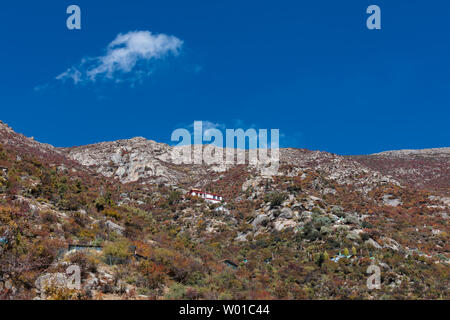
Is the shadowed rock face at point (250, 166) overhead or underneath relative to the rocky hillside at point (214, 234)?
overhead

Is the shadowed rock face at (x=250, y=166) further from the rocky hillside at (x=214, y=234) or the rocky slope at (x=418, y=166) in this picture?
the rocky hillside at (x=214, y=234)

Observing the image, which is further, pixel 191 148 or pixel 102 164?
pixel 191 148

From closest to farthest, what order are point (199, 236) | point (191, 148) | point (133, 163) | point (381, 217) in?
1. point (199, 236)
2. point (381, 217)
3. point (133, 163)
4. point (191, 148)

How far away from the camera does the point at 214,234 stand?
3347 cm

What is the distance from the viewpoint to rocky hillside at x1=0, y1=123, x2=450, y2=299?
37.7ft

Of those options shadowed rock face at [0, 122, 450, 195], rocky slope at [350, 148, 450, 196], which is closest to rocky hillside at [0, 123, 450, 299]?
shadowed rock face at [0, 122, 450, 195]

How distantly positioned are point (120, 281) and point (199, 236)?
2132cm

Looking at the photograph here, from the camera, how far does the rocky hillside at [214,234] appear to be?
11.5 meters

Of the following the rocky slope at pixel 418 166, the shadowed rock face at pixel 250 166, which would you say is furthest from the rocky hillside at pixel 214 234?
the rocky slope at pixel 418 166

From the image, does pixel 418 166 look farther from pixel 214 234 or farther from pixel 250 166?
pixel 214 234

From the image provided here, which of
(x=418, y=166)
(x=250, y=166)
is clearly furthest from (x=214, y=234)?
(x=418, y=166)

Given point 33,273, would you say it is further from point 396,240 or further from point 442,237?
point 442,237
